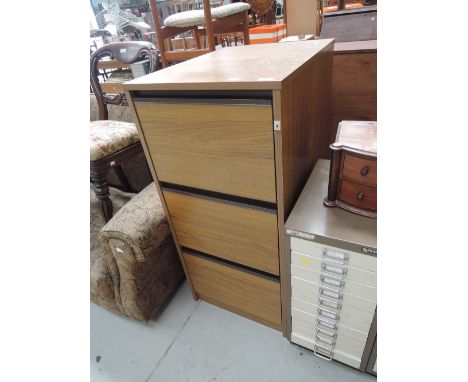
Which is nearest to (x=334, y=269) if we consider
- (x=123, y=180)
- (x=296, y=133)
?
(x=296, y=133)

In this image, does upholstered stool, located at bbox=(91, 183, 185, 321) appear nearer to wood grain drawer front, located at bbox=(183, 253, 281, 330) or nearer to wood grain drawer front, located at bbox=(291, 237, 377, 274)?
wood grain drawer front, located at bbox=(183, 253, 281, 330)

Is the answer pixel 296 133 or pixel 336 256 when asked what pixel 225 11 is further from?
pixel 336 256

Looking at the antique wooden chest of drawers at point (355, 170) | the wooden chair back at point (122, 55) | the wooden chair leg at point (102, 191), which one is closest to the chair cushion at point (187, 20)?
the wooden chair back at point (122, 55)

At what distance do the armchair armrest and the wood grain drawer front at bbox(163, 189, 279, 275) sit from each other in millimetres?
102

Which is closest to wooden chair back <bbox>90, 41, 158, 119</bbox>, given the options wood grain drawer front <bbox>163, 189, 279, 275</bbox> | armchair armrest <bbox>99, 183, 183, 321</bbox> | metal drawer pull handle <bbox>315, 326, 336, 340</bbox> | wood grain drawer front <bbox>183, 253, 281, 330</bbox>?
armchair armrest <bbox>99, 183, 183, 321</bbox>

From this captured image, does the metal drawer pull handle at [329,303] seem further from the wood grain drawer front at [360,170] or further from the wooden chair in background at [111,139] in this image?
the wooden chair in background at [111,139]

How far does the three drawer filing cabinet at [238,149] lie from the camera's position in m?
0.61

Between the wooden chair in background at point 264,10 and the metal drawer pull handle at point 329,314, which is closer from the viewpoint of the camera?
the metal drawer pull handle at point 329,314

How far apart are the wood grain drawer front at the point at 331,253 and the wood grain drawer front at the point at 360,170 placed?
18 centimetres

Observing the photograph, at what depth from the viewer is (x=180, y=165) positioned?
0.80 meters

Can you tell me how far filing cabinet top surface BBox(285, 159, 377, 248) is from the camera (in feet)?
2.26

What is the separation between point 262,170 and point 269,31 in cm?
169

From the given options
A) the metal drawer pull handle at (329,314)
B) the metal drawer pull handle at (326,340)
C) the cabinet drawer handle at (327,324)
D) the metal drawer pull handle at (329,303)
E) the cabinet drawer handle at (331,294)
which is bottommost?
the metal drawer pull handle at (326,340)
